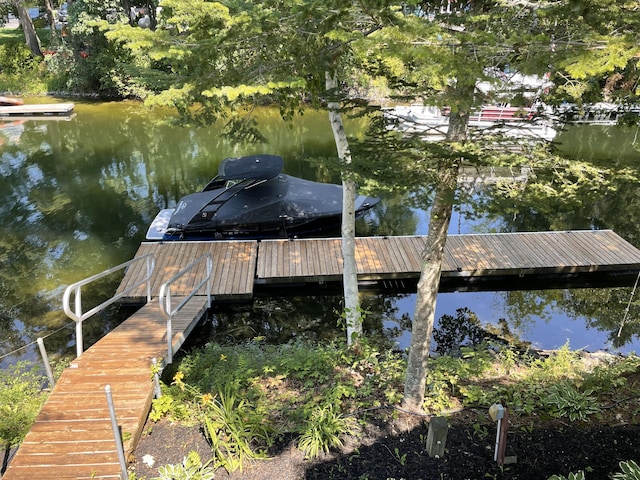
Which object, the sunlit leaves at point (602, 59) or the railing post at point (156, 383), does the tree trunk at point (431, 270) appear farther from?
the railing post at point (156, 383)

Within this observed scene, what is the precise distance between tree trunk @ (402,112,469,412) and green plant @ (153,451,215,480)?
203 cm

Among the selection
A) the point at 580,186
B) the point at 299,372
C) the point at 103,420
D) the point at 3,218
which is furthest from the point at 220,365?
the point at 3,218

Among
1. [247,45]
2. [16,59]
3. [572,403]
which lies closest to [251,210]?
[247,45]

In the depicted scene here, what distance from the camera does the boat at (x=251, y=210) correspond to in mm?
10242

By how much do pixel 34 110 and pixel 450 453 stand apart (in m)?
25.4

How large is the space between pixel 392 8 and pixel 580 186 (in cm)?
176

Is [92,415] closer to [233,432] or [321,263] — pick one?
[233,432]

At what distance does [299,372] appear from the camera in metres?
5.66

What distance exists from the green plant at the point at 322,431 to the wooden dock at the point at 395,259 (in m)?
4.57

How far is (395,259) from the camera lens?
961 cm

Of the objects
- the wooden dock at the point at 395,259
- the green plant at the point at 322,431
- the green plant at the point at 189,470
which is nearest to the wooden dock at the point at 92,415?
the green plant at the point at 189,470

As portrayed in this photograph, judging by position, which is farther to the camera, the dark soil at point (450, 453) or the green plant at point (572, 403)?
the green plant at point (572, 403)

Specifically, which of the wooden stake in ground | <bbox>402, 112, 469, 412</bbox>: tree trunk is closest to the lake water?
<bbox>402, 112, 469, 412</bbox>: tree trunk

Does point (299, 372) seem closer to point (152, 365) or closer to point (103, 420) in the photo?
point (152, 365)
